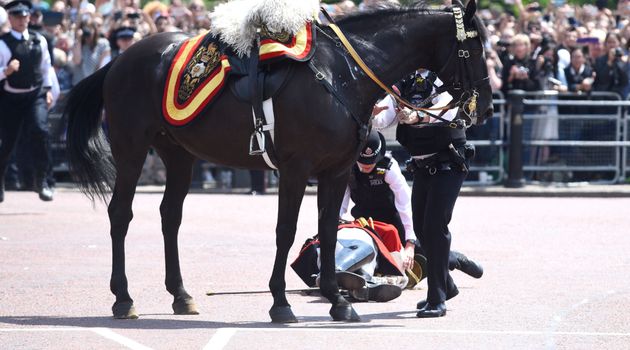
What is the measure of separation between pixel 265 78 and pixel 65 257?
4.12 meters

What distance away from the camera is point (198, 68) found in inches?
351

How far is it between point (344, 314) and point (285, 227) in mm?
668

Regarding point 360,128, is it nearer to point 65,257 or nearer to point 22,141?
point 65,257

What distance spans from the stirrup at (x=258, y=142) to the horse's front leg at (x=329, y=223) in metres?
0.53

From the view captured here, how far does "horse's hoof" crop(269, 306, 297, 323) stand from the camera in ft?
28.2

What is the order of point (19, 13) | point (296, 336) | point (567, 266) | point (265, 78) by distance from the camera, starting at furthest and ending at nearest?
point (19, 13), point (567, 266), point (265, 78), point (296, 336)

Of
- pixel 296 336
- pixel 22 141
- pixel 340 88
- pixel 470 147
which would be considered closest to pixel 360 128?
pixel 340 88

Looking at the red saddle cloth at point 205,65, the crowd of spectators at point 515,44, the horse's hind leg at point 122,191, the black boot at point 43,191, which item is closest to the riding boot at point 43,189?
the black boot at point 43,191

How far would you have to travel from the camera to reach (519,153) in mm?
19734

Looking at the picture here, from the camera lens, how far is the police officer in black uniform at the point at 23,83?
16.3 m

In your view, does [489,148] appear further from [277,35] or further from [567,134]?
[277,35]

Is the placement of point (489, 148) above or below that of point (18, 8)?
below

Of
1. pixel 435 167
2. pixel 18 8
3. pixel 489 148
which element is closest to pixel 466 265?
pixel 435 167

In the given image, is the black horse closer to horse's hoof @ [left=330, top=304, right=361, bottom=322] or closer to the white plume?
horse's hoof @ [left=330, top=304, right=361, bottom=322]
